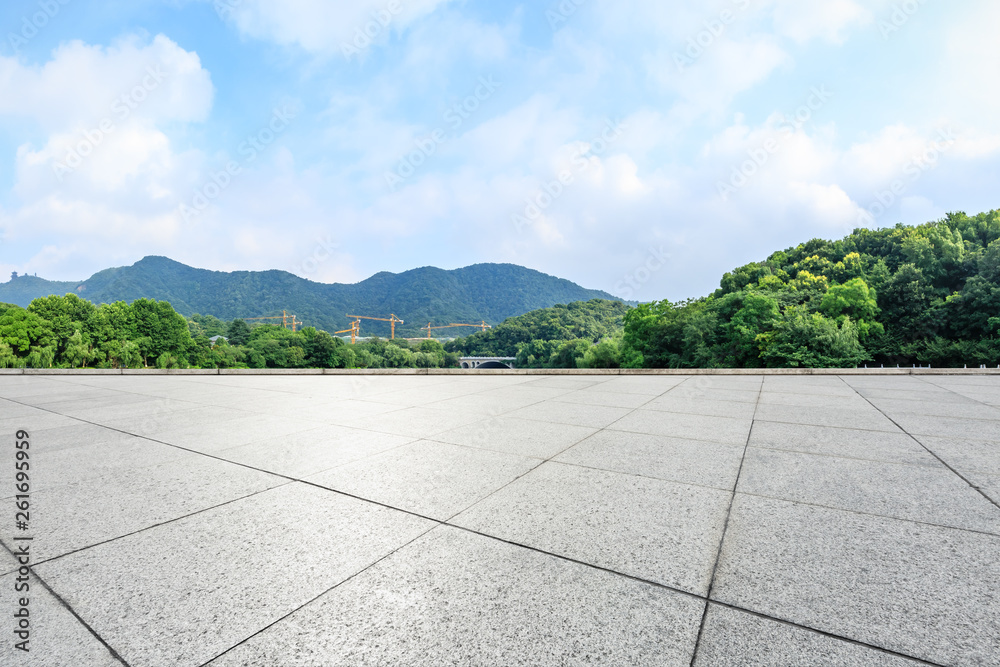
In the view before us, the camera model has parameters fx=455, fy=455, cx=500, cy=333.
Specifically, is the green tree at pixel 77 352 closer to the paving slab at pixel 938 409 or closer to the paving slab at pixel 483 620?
the paving slab at pixel 483 620

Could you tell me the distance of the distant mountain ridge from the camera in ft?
424

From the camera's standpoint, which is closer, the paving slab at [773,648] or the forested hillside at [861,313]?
the paving slab at [773,648]

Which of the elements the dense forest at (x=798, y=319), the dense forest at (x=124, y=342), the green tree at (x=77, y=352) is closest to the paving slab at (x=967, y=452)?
the dense forest at (x=798, y=319)

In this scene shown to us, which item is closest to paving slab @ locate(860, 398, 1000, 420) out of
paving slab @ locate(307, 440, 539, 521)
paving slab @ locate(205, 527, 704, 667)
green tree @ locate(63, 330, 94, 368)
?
paving slab @ locate(307, 440, 539, 521)

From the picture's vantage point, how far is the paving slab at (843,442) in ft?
13.0

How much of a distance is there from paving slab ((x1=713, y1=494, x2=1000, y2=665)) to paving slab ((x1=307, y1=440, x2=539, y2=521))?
159cm

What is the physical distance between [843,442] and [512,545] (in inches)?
153

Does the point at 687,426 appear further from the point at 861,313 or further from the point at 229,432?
the point at 861,313

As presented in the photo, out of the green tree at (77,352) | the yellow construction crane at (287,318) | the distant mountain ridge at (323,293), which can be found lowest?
the green tree at (77,352)

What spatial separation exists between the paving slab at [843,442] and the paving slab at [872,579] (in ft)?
5.39

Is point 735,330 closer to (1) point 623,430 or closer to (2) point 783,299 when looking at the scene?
(2) point 783,299

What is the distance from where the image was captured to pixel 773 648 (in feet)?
5.30

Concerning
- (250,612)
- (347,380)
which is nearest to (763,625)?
(250,612)

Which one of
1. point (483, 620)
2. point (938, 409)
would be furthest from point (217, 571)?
point (938, 409)
